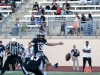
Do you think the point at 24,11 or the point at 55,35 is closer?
the point at 55,35

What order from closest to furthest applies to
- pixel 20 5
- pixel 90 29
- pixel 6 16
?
1. pixel 90 29
2. pixel 6 16
3. pixel 20 5

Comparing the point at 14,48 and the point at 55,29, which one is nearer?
the point at 14,48

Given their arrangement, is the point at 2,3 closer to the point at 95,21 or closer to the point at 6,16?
the point at 6,16

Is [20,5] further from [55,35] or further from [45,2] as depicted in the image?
[55,35]

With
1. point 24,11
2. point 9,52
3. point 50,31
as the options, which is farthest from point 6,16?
point 9,52

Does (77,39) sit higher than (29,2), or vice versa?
(29,2)

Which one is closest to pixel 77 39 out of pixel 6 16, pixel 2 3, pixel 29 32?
pixel 29 32

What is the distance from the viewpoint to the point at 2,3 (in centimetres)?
3169

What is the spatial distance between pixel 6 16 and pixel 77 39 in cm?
541

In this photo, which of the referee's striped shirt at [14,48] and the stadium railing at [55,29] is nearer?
the referee's striped shirt at [14,48]

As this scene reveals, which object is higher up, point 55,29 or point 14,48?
point 55,29

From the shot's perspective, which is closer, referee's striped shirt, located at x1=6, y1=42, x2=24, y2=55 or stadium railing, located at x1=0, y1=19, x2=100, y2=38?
referee's striped shirt, located at x1=6, y1=42, x2=24, y2=55

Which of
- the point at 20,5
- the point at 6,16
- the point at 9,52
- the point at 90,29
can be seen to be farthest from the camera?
the point at 20,5

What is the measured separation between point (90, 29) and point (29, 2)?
736 centimetres
